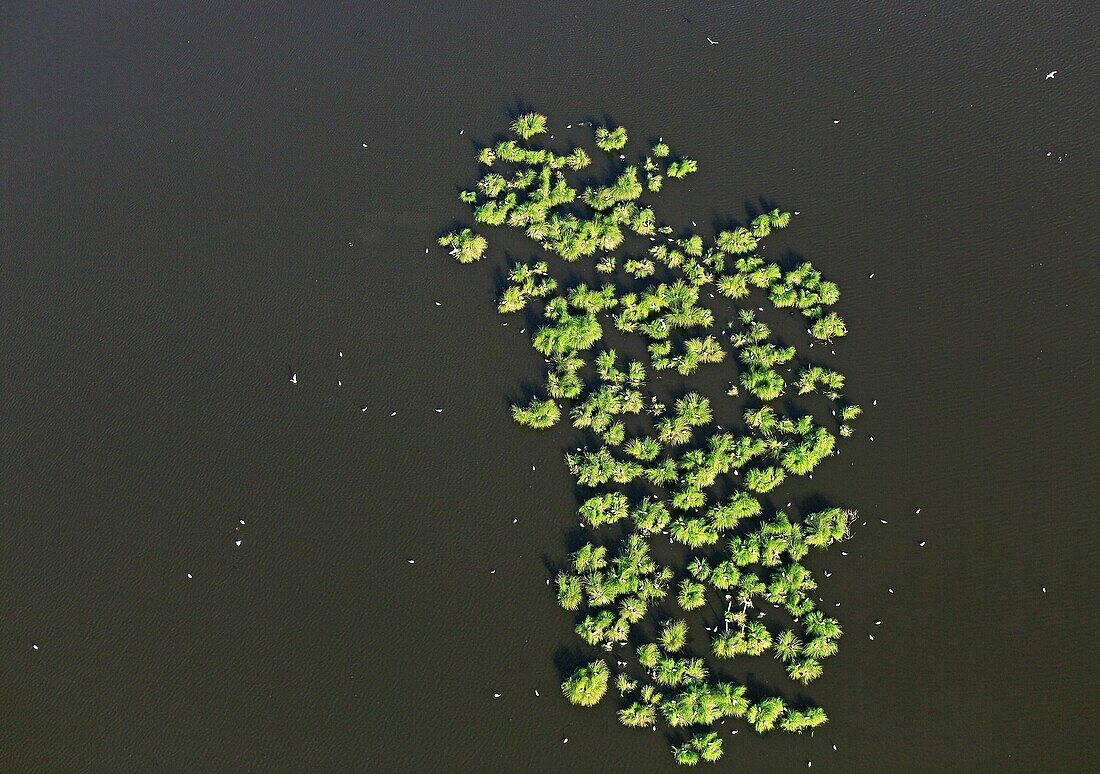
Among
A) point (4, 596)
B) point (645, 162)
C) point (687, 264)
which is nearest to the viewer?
point (4, 596)

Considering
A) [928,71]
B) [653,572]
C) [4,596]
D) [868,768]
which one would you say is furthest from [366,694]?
[928,71]

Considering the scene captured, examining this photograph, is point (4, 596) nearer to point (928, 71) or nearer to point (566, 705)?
point (566, 705)

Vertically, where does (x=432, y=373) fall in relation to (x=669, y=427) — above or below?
above

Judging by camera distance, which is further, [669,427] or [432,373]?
[432,373]

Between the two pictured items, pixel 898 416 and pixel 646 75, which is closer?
pixel 898 416
